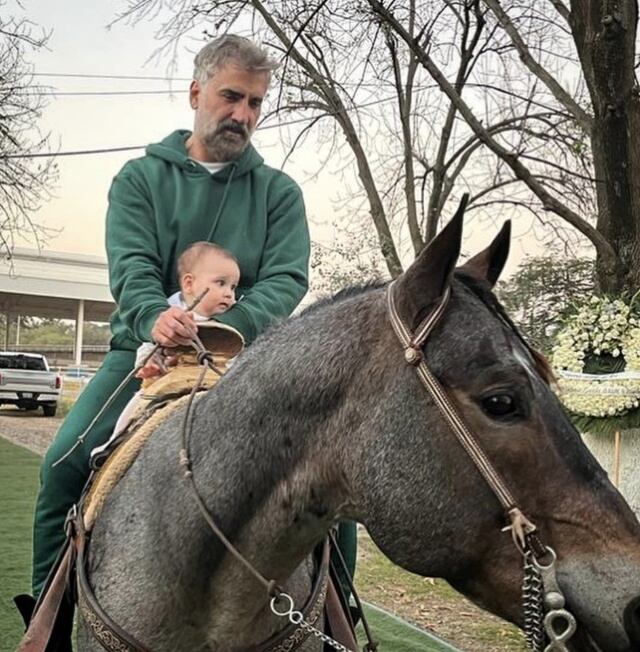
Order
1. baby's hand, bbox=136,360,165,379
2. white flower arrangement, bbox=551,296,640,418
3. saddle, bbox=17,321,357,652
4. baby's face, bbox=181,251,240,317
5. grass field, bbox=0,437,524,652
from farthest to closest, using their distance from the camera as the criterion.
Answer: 1. white flower arrangement, bbox=551,296,640,418
2. grass field, bbox=0,437,524,652
3. baby's face, bbox=181,251,240,317
4. baby's hand, bbox=136,360,165,379
5. saddle, bbox=17,321,357,652

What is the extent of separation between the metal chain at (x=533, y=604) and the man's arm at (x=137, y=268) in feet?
4.28

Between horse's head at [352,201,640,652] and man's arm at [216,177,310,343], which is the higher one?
man's arm at [216,177,310,343]

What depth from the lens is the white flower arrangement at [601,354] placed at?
739 centimetres

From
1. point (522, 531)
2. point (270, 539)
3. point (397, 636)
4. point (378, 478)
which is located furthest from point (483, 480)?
point (397, 636)

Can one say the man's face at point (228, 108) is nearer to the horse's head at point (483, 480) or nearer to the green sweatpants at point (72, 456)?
the green sweatpants at point (72, 456)

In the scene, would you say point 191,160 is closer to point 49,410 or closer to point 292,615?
point 292,615

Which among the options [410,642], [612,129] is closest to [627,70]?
[612,129]

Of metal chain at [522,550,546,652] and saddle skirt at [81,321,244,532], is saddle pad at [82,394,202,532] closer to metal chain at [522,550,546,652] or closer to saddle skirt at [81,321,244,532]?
saddle skirt at [81,321,244,532]

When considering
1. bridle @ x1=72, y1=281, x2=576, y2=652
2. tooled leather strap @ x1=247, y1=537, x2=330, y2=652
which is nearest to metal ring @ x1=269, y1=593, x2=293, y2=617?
tooled leather strap @ x1=247, y1=537, x2=330, y2=652

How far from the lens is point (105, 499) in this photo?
2645 millimetres

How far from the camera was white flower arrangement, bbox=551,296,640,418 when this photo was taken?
739cm

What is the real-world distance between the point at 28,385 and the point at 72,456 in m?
25.4

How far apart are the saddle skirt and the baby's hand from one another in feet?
0.11

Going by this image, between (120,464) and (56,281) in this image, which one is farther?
(56,281)
